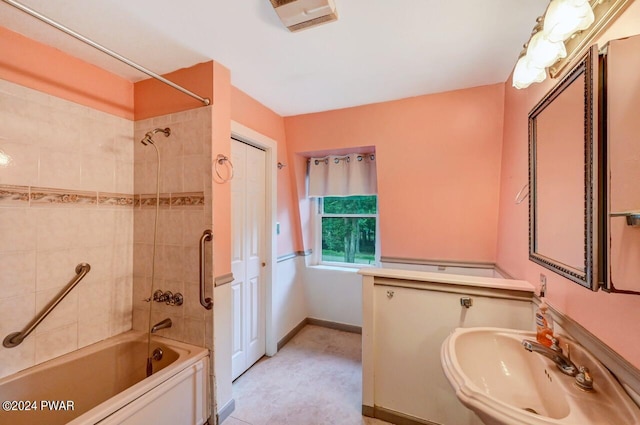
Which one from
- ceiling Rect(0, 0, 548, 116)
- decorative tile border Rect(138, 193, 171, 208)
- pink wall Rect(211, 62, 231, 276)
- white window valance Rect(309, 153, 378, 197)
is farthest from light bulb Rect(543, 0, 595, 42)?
decorative tile border Rect(138, 193, 171, 208)

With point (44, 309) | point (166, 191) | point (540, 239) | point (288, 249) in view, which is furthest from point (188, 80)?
point (540, 239)

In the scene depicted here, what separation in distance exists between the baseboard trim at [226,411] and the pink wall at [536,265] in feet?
6.65

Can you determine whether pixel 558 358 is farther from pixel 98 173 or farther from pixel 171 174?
pixel 98 173

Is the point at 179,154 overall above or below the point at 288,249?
above

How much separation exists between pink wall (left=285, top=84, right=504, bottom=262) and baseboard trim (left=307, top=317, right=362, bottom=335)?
994mm

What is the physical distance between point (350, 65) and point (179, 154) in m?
1.33

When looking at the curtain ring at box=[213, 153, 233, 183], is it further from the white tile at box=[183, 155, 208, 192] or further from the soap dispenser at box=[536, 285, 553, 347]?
the soap dispenser at box=[536, 285, 553, 347]

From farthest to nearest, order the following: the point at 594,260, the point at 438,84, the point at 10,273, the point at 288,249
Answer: the point at 288,249 < the point at 438,84 < the point at 10,273 < the point at 594,260

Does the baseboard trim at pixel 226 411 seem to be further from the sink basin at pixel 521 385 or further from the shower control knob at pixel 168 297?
the sink basin at pixel 521 385

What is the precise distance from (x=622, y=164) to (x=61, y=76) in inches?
105

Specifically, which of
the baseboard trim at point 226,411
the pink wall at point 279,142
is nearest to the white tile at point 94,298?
the baseboard trim at point 226,411

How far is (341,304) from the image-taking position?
2.97 meters

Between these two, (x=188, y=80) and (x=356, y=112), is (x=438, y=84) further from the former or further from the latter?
(x=188, y=80)

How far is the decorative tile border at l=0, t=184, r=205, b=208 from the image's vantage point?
1.37m
